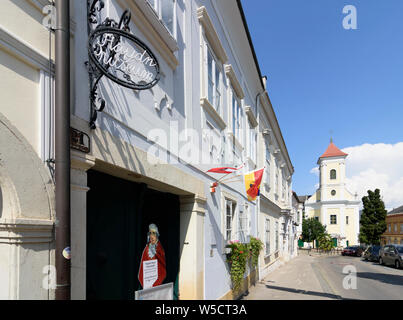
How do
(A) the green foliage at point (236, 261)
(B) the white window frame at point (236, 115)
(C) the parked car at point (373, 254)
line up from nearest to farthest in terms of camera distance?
(A) the green foliage at point (236, 261) → (B) the white window frame at point (236, 115) → (C) the parked car at point (373, 254)

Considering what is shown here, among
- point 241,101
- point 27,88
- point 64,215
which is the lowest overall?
point 64,215

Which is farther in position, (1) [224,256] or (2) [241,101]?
(2) [241,101]

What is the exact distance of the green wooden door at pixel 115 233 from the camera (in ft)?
13.5

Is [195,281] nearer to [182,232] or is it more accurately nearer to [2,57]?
[182,232]

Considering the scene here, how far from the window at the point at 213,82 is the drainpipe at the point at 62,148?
5627 mm

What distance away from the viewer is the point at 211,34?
8359 millimetres

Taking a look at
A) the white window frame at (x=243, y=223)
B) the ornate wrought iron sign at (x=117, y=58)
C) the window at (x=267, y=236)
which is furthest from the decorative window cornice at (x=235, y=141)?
the window at (x=267, y=236)

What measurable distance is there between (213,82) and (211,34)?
48.0 inches

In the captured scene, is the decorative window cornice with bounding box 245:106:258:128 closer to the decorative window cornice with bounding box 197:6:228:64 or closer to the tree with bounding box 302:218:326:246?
the decorative window cornice with bounding box 197:6:228:64

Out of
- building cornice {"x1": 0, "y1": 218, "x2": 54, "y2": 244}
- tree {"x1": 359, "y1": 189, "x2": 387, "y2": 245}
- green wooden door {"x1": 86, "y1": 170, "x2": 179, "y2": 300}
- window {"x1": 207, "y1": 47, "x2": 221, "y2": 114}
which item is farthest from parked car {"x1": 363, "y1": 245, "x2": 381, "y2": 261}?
building cornice {"x1": 0, "y1": 218, "x2": 54, "y2": 244}

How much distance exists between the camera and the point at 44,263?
106 inches

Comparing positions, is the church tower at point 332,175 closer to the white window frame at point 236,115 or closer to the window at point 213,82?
the white window frame at point 236,115
